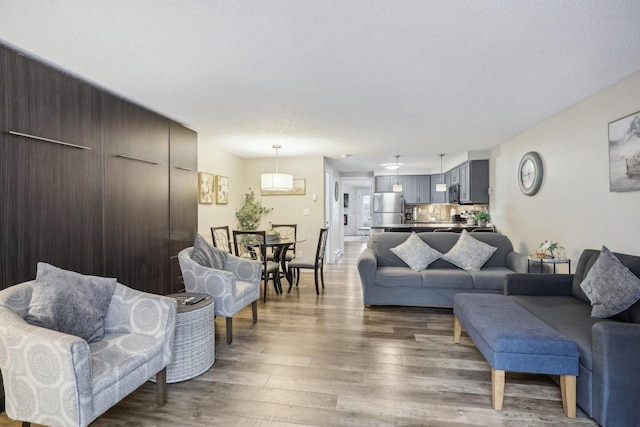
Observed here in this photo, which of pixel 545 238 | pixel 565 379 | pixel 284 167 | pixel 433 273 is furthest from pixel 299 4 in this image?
pixel 284 167

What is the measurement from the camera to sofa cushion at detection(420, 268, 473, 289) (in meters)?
3.84

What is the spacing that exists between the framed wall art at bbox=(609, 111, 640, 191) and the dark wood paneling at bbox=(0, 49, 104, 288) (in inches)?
182

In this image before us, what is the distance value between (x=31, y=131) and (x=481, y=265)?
4732 mm

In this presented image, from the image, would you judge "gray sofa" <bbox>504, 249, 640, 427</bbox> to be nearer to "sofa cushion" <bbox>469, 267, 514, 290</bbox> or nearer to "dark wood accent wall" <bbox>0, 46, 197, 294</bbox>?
"sofa cushion" <bbox>469, 267, 514, 290</bbox>

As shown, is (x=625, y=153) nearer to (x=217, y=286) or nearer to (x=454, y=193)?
(x=217, y=286)

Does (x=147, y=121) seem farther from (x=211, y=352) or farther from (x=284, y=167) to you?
(x=284, y=167)

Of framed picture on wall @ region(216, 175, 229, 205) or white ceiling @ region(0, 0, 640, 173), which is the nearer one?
white ceiling @ region(0, 0, 640, 173)

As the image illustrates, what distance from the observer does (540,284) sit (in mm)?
2912

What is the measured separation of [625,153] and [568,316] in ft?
5.10

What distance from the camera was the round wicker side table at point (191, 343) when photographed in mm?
2326

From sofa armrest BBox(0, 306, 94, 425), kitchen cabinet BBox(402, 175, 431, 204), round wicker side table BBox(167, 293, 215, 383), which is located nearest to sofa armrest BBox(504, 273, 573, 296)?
round wicker side table BBox(167, 293, 215, 383)

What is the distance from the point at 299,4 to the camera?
67.4 inches

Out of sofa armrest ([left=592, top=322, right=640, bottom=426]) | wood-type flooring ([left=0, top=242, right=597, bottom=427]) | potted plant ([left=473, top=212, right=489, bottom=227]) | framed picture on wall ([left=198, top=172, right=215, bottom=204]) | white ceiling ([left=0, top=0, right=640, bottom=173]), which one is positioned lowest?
wood-type flooring ([left=0, top=242, right=597, bottom=427])

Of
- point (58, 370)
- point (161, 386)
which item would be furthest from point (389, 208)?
point (58, 370)
